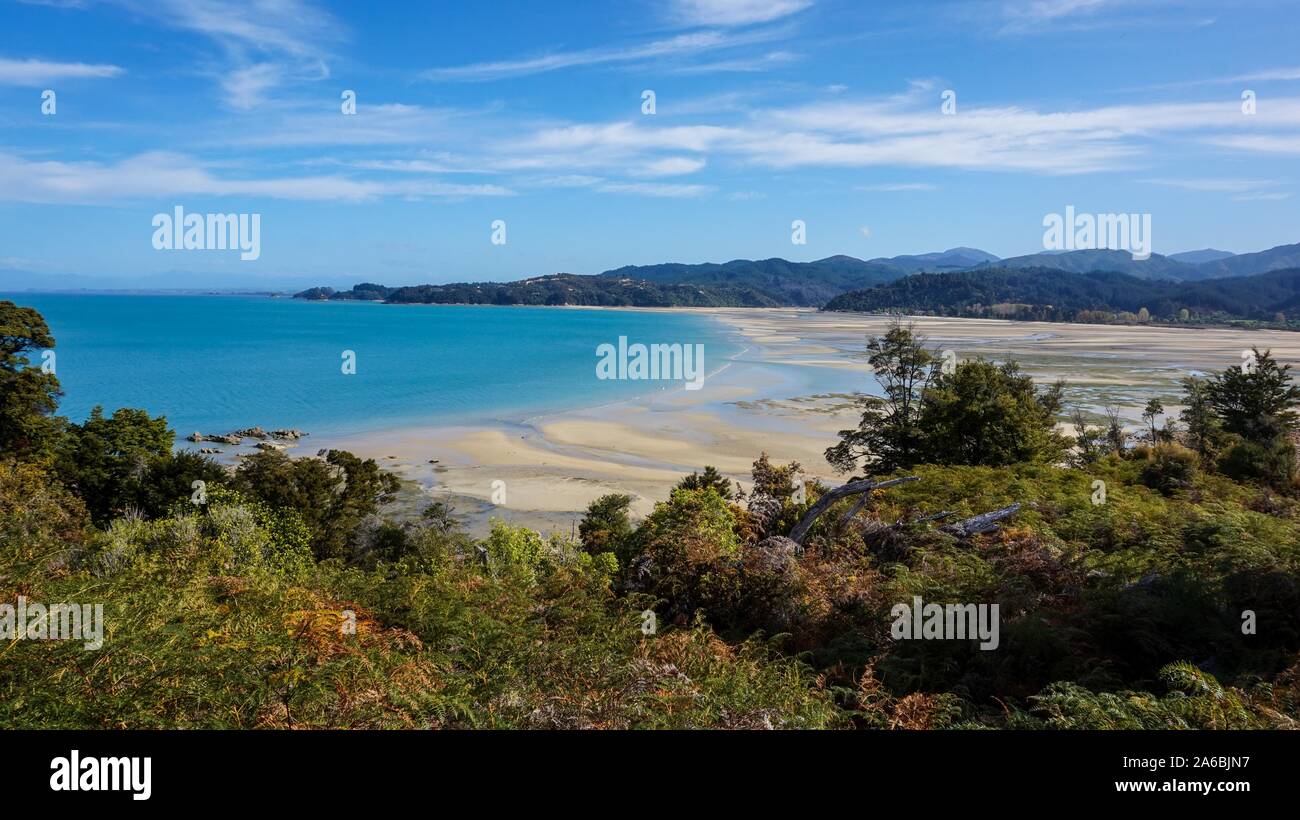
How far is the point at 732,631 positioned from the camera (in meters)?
8.82

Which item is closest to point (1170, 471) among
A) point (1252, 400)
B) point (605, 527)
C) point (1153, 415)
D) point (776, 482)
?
point (776, 482)

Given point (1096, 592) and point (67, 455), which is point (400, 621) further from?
point (67, 455)

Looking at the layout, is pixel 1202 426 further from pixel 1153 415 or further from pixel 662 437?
pixel 662 437

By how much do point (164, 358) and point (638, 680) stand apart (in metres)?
85.7

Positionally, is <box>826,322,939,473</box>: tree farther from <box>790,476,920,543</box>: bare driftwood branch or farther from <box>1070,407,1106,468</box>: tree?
<box>790,476,920,543</box>: bare driftwood branch

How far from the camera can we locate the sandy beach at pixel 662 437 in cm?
2628

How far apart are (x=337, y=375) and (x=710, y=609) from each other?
199 feet

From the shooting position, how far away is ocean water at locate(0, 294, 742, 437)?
44531mm

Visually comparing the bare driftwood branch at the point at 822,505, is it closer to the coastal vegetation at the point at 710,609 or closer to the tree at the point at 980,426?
the coastal vegetation at the point at 710,609

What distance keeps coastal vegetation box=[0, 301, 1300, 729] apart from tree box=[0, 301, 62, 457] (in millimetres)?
6005

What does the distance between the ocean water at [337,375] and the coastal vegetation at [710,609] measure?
28232 mm

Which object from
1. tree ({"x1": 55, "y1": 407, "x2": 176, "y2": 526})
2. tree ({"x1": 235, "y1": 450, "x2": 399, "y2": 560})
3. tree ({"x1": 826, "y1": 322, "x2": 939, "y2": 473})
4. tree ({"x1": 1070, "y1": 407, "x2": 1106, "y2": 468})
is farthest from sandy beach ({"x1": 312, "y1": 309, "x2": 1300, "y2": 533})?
tree ({"x1": 1070, "y1": 407, "x2": 1106, "y2": 468})

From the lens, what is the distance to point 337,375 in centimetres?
6309
